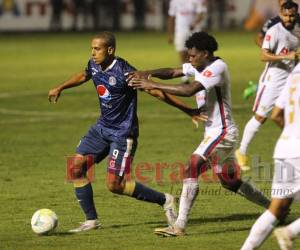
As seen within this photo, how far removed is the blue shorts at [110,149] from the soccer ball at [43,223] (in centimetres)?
76

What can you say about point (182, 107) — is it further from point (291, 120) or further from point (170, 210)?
point (291, 120)

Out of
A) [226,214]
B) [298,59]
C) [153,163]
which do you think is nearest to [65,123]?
[153,163]

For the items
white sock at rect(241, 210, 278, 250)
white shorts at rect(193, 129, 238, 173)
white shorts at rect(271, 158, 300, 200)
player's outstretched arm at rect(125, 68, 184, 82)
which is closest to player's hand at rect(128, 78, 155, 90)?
player's outstretched arm at rect(125, 68, 184, 82)

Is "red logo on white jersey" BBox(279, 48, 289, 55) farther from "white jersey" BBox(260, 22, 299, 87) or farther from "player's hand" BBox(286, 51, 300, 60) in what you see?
"player's hand" BBox(286, 51, 300, 60)

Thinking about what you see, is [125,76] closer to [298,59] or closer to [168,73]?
[168,73]

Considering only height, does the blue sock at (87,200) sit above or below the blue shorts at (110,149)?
below

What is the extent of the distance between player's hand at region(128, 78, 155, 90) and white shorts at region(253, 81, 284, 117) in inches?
158

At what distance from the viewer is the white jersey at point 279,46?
513 inches

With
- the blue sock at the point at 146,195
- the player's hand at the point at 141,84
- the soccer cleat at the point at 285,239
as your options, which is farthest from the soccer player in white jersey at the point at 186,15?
the soccer cleat at the point at 285,239

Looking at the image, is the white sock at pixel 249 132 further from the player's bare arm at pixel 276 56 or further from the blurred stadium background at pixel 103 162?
the player's bare arm at pixel 276 56

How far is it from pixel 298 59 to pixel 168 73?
297 cm

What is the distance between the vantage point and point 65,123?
59.0 feet

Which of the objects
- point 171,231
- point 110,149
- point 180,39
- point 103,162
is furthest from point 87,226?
point 180,39

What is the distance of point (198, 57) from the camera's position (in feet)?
30.6
